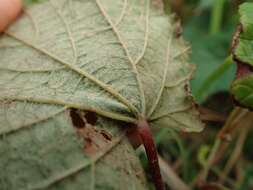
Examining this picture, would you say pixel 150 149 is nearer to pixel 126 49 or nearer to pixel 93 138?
pixel 93 138

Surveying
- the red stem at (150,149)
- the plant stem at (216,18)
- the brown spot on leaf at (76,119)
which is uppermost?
the brown spot on leaf at (76,119)

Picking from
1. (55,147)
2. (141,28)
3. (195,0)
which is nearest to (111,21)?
(141,28)

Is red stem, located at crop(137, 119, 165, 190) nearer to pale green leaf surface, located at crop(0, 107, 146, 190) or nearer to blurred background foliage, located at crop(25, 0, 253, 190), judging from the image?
pale green leaf surface, located at crop(0, 107, 146, 190)

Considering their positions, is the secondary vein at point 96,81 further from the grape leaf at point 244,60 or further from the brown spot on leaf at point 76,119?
the grape leaf at point 244,60

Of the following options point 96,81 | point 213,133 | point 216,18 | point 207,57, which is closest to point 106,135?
point 96,81

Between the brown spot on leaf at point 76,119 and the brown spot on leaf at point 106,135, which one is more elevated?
the brown spot on leaf at point 76,119

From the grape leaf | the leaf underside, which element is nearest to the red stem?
the leaf underside

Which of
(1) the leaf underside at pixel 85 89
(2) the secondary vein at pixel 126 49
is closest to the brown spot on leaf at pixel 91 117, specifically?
(1) the leaf underside at pixel 85 89

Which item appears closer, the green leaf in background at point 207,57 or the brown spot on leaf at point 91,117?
the brown spot on leaf at point 91,117
